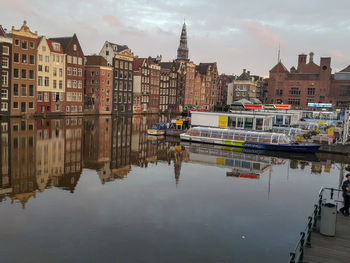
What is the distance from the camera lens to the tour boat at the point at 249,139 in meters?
41.1

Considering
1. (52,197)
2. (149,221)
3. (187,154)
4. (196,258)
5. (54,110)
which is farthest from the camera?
(54,110)

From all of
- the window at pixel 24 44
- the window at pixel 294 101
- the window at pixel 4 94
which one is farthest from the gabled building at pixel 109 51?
the window at pixel 294 101

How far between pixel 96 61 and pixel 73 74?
982 cm

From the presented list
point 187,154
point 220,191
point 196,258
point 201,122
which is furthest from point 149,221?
point 201,122

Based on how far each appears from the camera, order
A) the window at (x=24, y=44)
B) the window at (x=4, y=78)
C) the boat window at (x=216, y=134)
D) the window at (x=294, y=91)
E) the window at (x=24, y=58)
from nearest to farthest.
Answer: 1. the boat window at (x=216, y=134)
2. the window at (x=4, y=78)
3. the window at (x=24, y=44)
4. the window at (x=24, y=58)
5. the window at (x=294, y=91)

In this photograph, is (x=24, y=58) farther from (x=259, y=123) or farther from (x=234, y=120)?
(x=259, y=123)

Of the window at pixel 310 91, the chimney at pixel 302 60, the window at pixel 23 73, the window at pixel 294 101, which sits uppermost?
the chimney at pixel 302 60

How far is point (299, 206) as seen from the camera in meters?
20.4

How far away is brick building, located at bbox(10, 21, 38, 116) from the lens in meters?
68.4

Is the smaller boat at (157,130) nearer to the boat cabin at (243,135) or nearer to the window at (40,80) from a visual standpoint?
the boat cabin at (243,135)

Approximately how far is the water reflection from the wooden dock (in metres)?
14.4

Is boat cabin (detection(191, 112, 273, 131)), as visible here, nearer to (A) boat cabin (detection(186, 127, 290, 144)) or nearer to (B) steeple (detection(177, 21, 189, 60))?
(A) boat cabin (detection(186, 127, 290, 144))

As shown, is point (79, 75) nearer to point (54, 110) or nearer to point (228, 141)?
point (54, 110)

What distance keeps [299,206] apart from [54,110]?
67.8 meters
